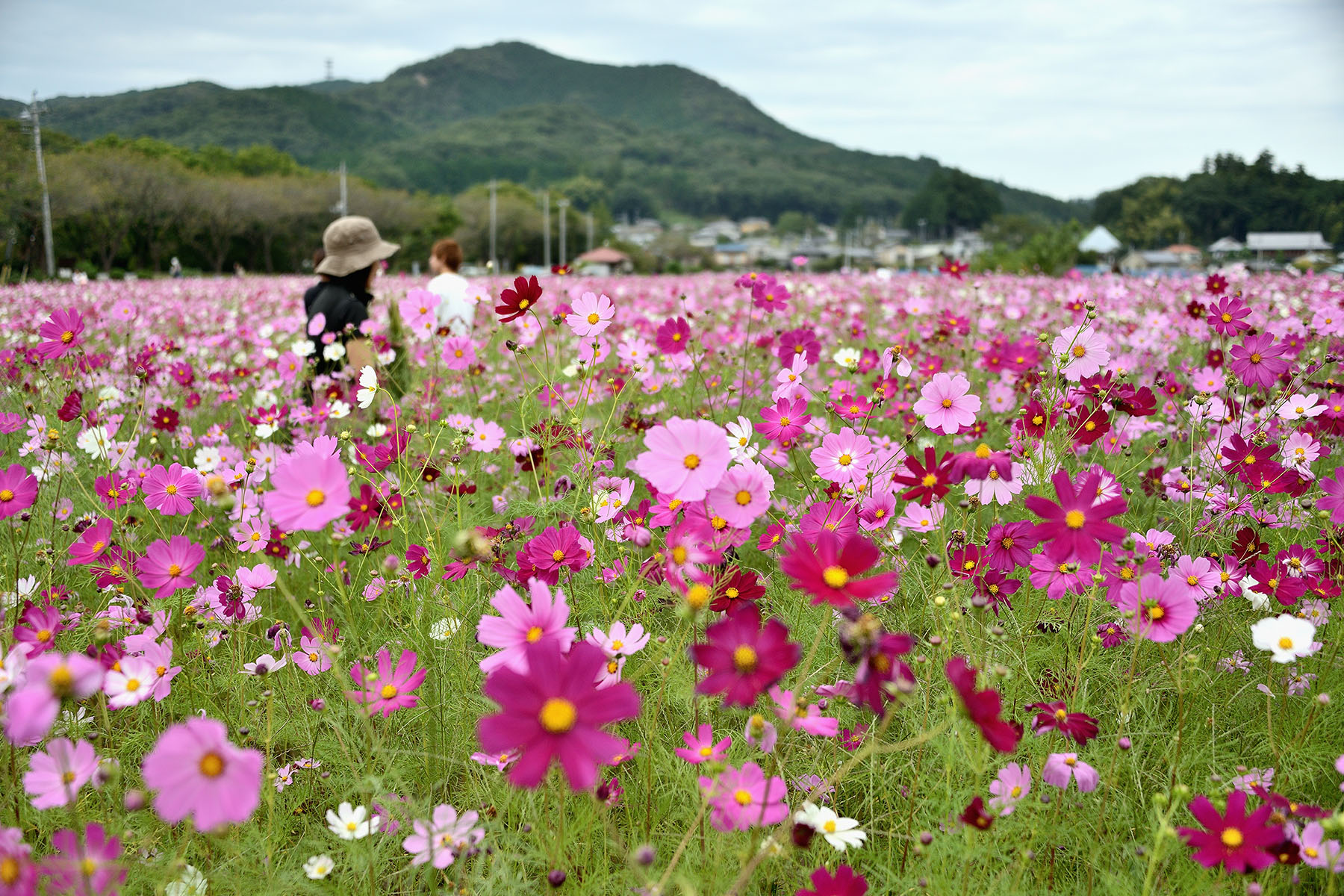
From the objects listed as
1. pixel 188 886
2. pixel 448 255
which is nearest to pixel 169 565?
pixel 188 886

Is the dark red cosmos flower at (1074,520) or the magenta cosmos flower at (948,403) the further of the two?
the magenta cosmos flower at (948,403)

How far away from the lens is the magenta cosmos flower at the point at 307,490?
819 millimetres

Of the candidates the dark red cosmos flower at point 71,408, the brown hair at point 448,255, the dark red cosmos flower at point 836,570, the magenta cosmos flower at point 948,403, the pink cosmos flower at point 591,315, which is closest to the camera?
the dark red cosmos flower at point 836,570

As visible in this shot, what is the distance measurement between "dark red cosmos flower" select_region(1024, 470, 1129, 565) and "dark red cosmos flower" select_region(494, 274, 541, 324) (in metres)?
0.92

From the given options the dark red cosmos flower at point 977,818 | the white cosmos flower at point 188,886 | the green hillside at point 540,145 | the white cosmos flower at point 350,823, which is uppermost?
the green hillside at point 540,145

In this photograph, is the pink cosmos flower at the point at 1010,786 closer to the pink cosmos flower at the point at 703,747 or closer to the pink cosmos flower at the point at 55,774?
the pink cosmos flower at the point at 703,747

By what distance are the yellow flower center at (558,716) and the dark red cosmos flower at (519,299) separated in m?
0.87

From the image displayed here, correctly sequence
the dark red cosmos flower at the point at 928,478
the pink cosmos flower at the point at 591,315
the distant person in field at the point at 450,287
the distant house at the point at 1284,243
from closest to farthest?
the dark red cosmos flower at the point at 928,478, the pink cosmos flower at the point at 591,315, the distant person in field at the point at 450,287, the distant house at the point at 1284,243

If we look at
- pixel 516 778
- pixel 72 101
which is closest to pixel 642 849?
pixel 516 778

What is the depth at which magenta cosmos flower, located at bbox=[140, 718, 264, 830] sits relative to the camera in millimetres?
643

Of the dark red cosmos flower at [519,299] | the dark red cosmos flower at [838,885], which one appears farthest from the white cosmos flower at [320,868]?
the dark red cosmos flower at [519,299]

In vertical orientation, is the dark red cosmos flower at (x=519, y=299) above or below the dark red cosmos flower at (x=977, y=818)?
above

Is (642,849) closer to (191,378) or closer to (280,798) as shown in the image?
(280,798)

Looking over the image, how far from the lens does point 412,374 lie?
3.94 meters
